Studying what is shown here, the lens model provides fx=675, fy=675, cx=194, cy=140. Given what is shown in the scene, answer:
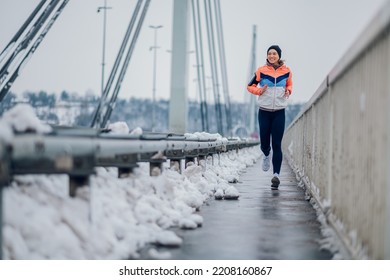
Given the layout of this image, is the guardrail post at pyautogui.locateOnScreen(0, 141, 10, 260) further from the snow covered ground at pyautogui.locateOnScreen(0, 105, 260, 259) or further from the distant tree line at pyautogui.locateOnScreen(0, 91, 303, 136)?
the distant tree line at pyautogui.locateOnScreen(0, 91, 303, 136)

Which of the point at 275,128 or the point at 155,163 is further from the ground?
the point at 275,128

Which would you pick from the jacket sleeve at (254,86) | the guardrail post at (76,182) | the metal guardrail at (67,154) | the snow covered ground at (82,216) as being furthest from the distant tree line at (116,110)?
the guardrail post at (76,182)

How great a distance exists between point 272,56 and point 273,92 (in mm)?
420

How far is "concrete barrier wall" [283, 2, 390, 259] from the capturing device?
2.71m

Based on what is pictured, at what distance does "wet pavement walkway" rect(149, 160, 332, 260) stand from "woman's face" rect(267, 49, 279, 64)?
5.65ft

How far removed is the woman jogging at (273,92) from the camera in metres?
7.88

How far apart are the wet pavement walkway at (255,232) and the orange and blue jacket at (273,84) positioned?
55.0 inches

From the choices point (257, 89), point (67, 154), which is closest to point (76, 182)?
point (67, 154)

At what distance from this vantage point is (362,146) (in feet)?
10.7

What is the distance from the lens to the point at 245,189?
27.0ft

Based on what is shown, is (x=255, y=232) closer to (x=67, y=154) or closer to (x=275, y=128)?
(x=67, y=154)

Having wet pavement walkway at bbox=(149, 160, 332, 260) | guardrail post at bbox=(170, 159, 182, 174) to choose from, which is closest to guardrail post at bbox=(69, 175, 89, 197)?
wet pavement walkway at bbox=(149, 160, 332, 260)
